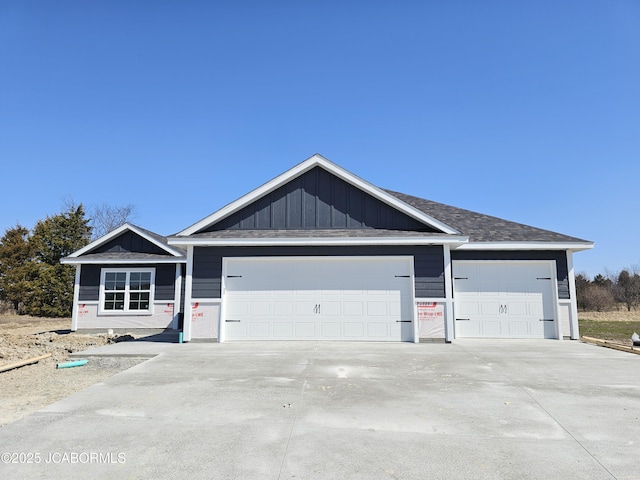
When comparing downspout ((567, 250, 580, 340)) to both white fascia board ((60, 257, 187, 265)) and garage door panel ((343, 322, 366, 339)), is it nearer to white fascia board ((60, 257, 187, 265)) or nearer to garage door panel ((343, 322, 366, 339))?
garage door panel ((343, 322, 366, 339))

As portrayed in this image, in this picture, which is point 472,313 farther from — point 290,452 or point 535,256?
point 290,452

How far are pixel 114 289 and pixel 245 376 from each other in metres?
11.8

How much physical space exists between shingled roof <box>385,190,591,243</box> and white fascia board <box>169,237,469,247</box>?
141 centimetres

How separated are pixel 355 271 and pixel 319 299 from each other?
130 cm

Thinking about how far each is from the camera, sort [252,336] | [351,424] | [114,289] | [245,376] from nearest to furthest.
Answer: [351,424] < [245,376] < [252,336] < [114,289]

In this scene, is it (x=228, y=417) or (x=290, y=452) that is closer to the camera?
(x=290, y=452)


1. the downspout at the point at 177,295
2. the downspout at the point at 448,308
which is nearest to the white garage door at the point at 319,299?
the downspout at the point at 448,308

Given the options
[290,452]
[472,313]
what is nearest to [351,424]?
[290,452]

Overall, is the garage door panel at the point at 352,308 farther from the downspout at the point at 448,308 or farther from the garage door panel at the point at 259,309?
the downspout at the point at 448,308

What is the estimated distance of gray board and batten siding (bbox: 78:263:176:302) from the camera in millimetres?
15984

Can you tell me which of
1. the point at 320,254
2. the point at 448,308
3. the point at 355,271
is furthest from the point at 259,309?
the point at 448,308

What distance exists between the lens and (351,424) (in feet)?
14.4

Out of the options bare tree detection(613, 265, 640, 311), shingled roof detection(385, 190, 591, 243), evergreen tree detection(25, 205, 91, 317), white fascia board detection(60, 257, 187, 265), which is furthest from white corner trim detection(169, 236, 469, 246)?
bare tree detection(613, 265, 640, 311)

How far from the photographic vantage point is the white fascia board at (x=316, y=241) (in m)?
10.8
